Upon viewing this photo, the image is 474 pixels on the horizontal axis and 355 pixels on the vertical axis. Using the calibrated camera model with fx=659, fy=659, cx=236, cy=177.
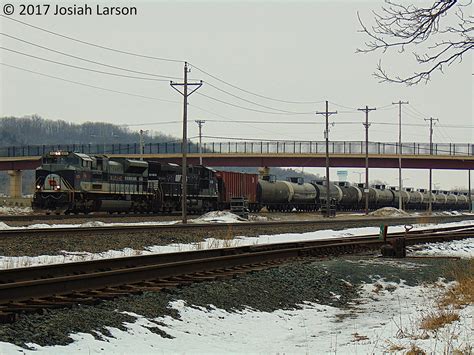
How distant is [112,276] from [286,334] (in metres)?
3.24

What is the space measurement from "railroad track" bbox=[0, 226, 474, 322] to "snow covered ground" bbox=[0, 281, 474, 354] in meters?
1.06

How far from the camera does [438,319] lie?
32.4 ft

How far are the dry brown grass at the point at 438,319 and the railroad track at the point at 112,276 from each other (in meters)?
4.11

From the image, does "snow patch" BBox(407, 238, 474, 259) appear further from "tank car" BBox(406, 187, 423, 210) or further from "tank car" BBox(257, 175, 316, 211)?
"tank car" BBox(406, 187, 423, 210)

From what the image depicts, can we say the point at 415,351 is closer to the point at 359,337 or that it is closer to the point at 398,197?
the point at 359,337

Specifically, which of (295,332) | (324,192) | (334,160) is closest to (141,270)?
(295,332)

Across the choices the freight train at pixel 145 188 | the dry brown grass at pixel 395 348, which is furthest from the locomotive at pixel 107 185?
the dry brown grass at pixel 395 348

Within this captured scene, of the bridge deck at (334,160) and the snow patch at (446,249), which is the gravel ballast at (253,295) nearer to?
the snow patch at (446,249)

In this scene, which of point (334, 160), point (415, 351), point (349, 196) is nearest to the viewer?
point (415, 351)

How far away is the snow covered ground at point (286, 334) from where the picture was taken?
7898 mm

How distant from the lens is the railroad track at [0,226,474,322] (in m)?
9.19

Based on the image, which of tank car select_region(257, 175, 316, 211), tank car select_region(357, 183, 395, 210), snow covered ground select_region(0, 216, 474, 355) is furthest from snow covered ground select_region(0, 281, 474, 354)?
tank car select_region(357, 183, 395, 210)

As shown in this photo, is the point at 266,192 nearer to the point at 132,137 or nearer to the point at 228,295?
the point at 228,295

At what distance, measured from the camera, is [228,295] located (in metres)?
11.4
